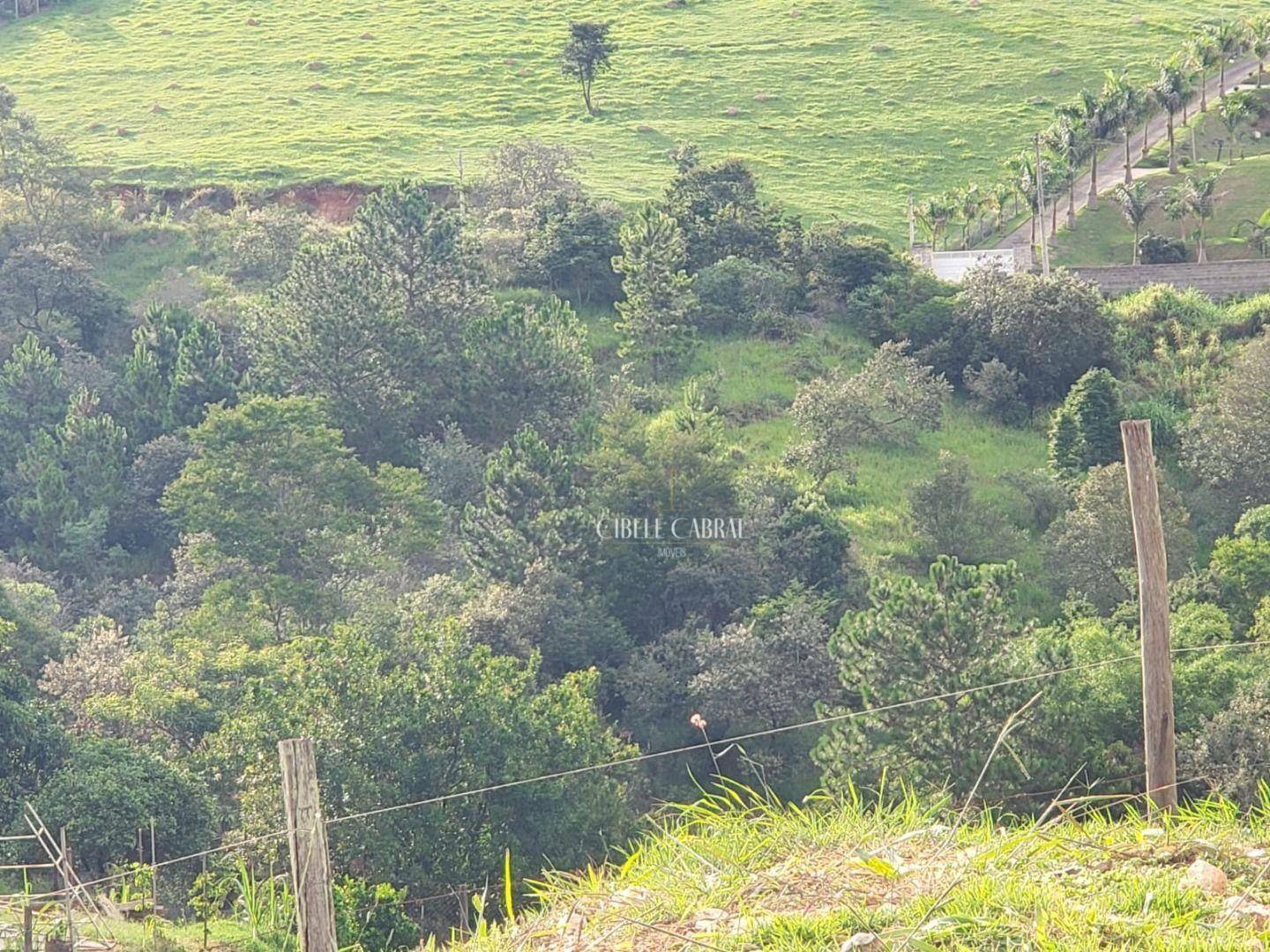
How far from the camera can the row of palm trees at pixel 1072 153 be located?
63.2 meters

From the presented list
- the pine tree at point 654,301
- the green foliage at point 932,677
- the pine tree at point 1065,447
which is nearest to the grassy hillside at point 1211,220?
the pine tree at point 654,301

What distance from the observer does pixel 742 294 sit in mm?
52031

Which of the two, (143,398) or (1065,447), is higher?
(143,398)

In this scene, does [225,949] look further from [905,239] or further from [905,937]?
[905,239]

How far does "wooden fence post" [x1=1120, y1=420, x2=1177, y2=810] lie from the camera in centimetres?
1041

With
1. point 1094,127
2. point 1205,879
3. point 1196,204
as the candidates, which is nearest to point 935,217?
point 1094,127

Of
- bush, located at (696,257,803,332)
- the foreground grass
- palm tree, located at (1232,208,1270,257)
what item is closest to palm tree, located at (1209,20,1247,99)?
palm tree, located at (1232,208,1270,257)

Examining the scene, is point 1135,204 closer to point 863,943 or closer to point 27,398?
point 27,398

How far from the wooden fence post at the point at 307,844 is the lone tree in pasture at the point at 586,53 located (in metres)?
69.1

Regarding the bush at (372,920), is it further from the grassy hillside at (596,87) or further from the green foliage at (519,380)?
the grassy hillside at (596,87)

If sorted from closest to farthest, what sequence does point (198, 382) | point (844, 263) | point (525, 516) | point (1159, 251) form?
point (525, 516) < point (198, 382) < point (844, 263) < point (1159, 251)

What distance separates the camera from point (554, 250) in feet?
175

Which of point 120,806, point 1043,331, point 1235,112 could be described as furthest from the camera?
point 1235,112

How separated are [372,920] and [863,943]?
1244 cm
